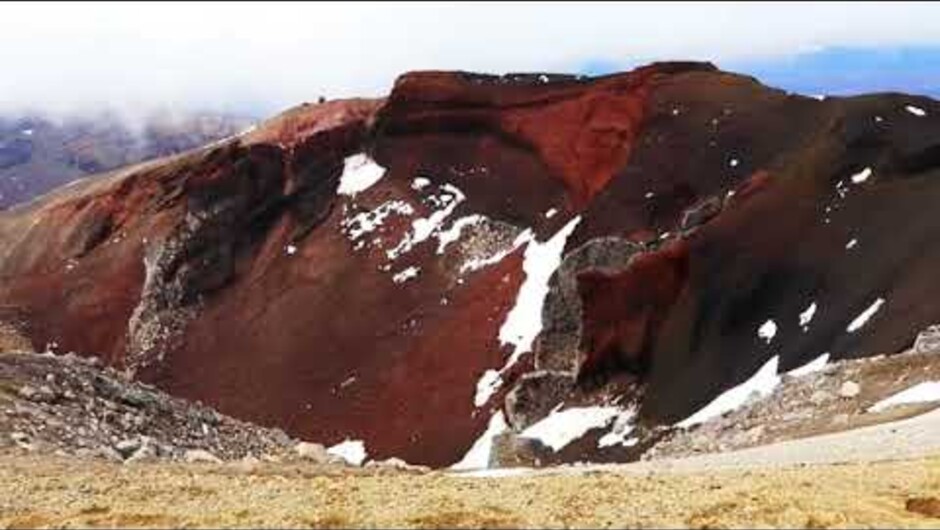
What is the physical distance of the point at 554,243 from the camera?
79.7 meters

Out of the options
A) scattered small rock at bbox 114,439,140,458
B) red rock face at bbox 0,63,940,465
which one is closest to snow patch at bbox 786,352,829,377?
red rock face at bbox 0,63,940,465

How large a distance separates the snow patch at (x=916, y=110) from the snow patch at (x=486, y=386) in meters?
25.0

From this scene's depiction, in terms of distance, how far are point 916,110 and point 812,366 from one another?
2566 cm

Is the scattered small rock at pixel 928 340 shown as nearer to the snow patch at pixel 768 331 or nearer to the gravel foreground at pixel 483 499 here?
the snow patch at pixel 768 331

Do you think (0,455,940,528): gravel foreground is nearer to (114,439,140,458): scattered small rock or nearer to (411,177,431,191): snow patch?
(114,439,140,458): scattered small rock

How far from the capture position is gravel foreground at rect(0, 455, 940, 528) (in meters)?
17.4

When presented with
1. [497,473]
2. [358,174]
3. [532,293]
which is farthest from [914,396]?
[358,174]

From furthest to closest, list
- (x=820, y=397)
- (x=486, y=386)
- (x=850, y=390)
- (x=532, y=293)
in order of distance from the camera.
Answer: (x=532, y=293)
(x=486, y=386)
(x=820, y=397)
(x=850, y=390)

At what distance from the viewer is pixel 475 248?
8281cm

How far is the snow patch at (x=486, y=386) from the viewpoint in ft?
224

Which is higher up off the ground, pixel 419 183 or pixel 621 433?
pixel 419 183

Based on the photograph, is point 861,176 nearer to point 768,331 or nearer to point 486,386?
point 768,331

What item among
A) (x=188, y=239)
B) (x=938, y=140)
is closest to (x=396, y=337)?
(x=188, y=239)

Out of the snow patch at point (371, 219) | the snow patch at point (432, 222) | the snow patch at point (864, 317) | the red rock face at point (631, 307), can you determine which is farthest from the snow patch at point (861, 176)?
the snow patch at point (371, 219)
